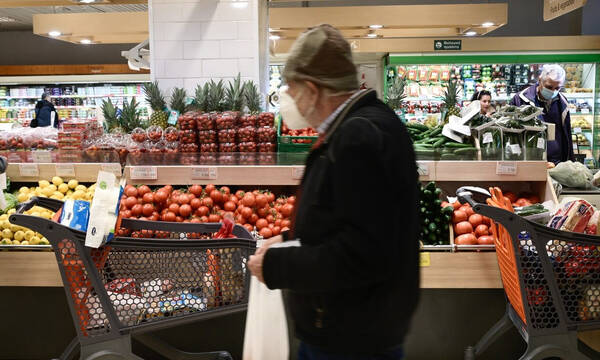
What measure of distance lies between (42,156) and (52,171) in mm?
135

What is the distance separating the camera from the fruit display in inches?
129

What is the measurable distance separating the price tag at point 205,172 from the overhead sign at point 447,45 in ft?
24.3

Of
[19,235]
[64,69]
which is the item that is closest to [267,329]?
[19,235]

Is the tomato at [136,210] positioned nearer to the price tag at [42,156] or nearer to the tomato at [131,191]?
the tomato at [131,191]

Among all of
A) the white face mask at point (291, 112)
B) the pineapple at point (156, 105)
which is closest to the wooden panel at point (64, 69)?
the pineapple at point (156, 105)

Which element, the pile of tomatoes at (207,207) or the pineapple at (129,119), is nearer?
the pile of tomatoes at (207,207)

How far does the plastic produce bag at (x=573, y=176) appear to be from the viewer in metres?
4.63

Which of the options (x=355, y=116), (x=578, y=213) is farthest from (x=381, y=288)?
(x=578, y=213)

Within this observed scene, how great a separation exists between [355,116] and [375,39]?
9249 millimetres

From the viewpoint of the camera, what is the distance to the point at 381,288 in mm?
1396

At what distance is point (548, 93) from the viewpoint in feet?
21.3

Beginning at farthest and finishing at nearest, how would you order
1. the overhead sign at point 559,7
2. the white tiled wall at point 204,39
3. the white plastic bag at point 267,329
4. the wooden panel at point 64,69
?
the wooden panel at point 64,69 → the white tiled wall at point 204,39 → the overhead sign at point 559,7 → the white plastic bag at point 267,329

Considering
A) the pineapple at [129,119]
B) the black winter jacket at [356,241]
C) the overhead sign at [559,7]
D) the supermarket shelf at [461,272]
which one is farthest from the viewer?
the overhead sign at [559,7]

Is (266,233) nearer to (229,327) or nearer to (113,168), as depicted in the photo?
(229,327)
